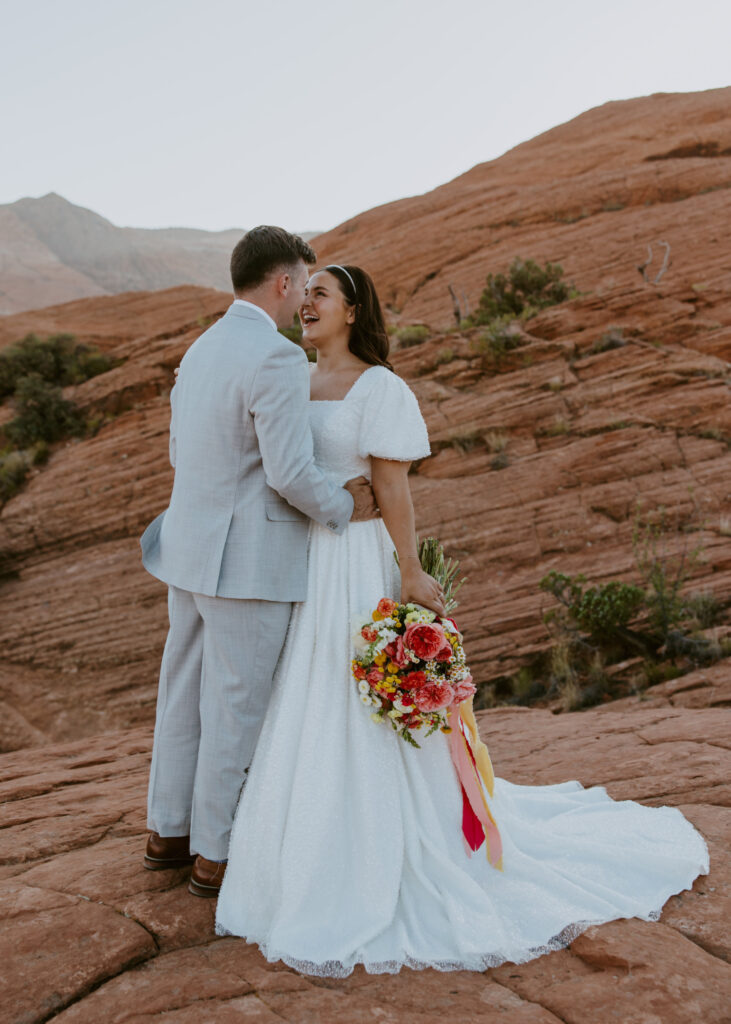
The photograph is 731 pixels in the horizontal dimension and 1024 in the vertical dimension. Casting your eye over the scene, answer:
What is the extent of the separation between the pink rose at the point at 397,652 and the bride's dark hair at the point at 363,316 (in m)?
1.23

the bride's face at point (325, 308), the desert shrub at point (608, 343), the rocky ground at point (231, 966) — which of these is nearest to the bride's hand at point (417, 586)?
the bride's face at point (325, 308)

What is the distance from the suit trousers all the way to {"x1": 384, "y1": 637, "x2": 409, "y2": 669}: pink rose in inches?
17.7

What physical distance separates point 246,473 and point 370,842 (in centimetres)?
150

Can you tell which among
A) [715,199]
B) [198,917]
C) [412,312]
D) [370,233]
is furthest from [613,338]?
[370,233]

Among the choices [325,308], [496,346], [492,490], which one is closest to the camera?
[325,308]

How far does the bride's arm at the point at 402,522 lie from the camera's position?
305cm

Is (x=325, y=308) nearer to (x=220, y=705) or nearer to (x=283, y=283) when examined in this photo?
(x=283, y=283)

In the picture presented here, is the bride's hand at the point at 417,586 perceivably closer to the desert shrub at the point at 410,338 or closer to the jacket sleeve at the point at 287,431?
the jacket sleeve at the point at 287,431

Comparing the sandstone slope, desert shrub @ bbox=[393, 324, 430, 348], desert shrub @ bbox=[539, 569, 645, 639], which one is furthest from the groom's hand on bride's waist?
desert shrub @ bbox=[393, 324, 430, 348]

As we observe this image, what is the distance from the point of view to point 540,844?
3.22m

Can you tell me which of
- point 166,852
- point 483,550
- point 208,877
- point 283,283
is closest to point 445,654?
point 208,877

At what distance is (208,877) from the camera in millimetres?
2898

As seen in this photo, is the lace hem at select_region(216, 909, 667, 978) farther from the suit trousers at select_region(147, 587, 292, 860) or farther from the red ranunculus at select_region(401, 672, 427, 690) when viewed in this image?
the red ranunculus at select_region(401, 672, 427, 690)

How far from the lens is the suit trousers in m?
2.84
